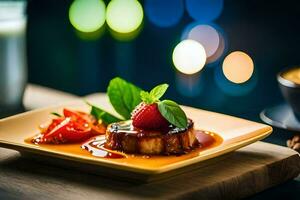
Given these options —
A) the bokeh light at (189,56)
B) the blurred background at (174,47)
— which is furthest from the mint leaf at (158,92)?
the bokeh light at (189,56)

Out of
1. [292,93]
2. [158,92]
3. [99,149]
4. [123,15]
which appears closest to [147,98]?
[158,92]

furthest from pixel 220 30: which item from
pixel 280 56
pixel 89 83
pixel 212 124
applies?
pixel 212 124

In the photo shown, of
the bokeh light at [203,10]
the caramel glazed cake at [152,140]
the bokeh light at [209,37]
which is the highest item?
the bokeh light at [203,10]

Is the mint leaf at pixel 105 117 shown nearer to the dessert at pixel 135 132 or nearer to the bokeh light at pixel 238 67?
the dessert at pixel 135 132

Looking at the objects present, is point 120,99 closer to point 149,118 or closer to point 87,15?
point 149,118

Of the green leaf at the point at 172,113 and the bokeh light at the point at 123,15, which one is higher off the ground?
the green leaf at the point at 172,113

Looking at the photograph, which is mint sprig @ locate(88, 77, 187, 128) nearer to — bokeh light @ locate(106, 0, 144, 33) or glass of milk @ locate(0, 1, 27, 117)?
glass of milk @ locate(0, 1, 27, 117)
